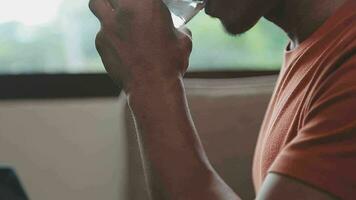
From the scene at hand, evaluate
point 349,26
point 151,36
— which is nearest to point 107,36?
point 151,36

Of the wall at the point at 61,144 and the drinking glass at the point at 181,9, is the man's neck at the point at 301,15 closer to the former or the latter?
the drinking glass at the point at 181,9

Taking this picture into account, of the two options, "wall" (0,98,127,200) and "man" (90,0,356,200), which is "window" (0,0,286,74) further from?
"man" (90,0,356,200)

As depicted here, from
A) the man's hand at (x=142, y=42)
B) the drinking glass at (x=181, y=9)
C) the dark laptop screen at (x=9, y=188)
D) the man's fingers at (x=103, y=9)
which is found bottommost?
the dark laptop screen at (x=9, y=188)

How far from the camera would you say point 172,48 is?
0.76 m

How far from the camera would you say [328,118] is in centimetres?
63

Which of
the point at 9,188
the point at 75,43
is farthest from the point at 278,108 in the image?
the point at 75,43

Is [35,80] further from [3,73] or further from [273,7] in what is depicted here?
[273,7]

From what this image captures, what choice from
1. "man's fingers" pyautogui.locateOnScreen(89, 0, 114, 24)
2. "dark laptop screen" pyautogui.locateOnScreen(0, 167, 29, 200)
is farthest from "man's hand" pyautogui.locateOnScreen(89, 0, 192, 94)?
"dark laptop screen" pyautogui.locateOnScreen(0, 167, 29, 200)

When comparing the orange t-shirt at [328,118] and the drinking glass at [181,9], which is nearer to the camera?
the orange t-shirt at [328,118]

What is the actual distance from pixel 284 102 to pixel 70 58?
1.00 meters

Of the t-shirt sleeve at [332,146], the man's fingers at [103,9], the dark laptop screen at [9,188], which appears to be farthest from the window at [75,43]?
the t-shirt sleeve at [332,146]

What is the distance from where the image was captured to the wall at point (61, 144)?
1.70m

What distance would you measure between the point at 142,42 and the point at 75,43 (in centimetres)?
99

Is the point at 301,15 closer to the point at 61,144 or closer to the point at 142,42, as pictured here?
the point at 142,42
